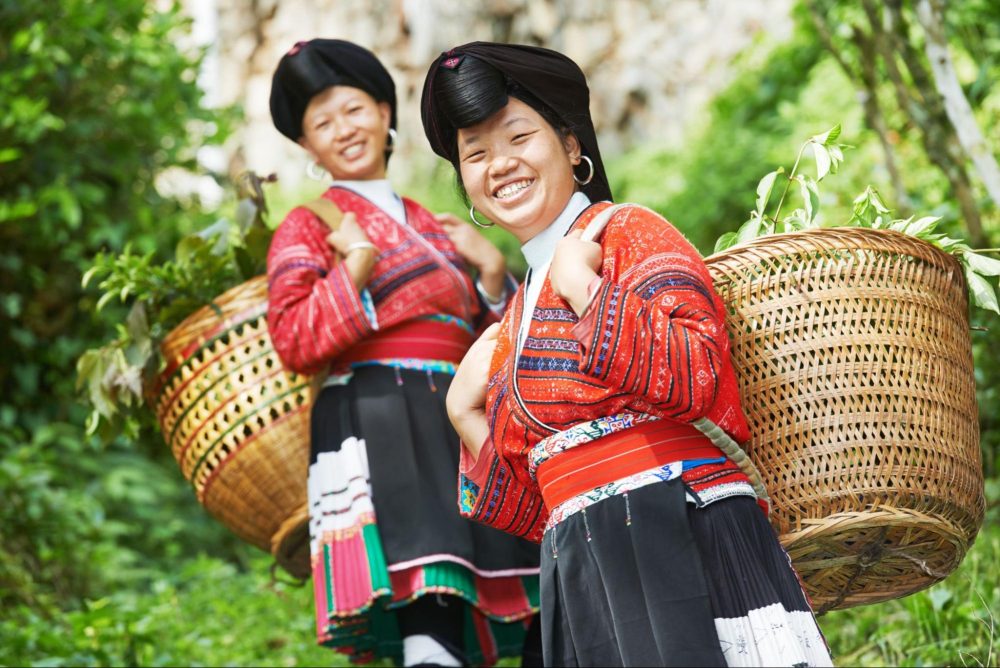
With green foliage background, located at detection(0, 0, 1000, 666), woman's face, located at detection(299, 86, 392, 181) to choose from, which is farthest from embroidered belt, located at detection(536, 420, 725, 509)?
green foliage background, located at detection(0, 0, 1000, 666)

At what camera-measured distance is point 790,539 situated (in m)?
1.93

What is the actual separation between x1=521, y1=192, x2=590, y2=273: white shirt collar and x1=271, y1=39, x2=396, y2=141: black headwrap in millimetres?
1186

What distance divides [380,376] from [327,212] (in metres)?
0.45

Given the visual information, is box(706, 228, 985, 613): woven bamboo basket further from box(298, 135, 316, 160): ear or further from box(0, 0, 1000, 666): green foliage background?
box(0, 0, 1000, 666): green foliage background

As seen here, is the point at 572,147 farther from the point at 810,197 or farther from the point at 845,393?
the point at 845,393

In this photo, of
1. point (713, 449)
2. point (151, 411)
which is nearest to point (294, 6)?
point (151, 411)

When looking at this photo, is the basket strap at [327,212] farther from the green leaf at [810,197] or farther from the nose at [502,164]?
the green leaf at [810,197]

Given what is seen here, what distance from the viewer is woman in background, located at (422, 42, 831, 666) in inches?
68.8

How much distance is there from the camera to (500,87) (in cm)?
206

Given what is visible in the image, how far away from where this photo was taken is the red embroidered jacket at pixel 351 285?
2.80m

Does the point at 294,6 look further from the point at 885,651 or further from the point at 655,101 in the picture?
the point at 885,651

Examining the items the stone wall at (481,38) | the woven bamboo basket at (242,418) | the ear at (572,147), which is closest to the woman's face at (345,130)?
the woven bamboo basket at (242,418)

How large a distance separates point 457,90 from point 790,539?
0.95 meters

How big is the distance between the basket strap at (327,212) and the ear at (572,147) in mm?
1031
